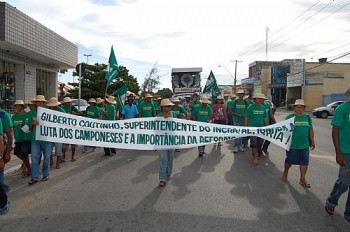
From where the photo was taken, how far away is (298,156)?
7.34 metres

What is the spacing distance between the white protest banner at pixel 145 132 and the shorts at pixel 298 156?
0.52 feet

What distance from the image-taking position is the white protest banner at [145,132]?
733 cm

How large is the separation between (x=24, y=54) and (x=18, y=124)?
10.3m

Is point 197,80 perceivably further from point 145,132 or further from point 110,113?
point 145,132

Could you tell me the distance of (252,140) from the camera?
9555mm

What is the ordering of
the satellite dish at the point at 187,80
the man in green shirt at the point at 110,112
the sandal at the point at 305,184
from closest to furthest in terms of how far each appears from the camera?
the sandal at the point at 305,184 < the man in green shirt at the point at 110,112 < the satellite dish at the point at 187,80

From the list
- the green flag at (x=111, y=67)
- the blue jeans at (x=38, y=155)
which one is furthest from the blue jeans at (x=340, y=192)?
the green flag at (x=111, y=67)

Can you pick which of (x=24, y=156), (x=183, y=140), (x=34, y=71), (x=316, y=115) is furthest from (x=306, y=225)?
(x=316, y=115)

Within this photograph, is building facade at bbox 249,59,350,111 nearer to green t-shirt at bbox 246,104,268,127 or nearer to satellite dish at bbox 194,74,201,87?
satellite dish at bbox 194,74,201,87

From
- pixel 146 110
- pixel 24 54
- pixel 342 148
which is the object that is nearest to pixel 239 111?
pixel 146 110

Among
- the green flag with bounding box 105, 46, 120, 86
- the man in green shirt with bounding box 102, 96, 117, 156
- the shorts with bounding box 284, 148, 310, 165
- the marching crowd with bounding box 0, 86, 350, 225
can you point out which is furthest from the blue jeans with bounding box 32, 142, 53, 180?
the green flag with bounding box 105, 46, 120, 86

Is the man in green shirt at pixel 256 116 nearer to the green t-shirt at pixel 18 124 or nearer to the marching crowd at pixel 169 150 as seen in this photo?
the marching crowd at pixel 169 150

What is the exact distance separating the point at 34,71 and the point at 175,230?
53.7 ft

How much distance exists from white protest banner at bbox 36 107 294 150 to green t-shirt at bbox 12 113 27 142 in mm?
483
